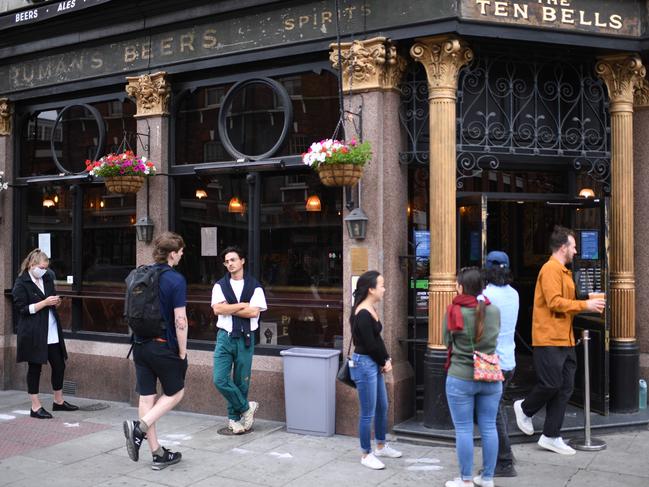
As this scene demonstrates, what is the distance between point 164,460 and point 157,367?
2.96ft

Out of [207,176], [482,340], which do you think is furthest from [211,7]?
[482,340]

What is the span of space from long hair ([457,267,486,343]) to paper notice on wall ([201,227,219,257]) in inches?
180

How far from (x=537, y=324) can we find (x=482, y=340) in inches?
66.5

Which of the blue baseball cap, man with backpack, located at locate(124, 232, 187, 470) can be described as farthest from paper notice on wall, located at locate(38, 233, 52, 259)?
the blue baseball cap

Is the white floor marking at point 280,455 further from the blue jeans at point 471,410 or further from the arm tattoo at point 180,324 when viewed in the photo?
the blue jeans at point 471,410

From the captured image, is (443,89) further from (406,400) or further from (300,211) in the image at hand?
(406,400)

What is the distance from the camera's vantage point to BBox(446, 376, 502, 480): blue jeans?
5.77 meters

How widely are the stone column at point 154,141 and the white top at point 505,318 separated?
502 cm

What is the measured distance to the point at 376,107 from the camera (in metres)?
8.16

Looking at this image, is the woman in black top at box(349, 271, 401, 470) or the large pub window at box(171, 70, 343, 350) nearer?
the woman in black top at box(349, 271, 401, 470)

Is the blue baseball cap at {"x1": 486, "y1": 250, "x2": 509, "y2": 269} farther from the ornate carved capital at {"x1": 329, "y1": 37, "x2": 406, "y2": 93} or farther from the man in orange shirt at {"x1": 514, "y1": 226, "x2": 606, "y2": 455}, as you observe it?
the ornate carved capital at {"x1": 329, "y1": 37, "x2": 406, "y2": 93}

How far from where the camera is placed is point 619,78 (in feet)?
28.3

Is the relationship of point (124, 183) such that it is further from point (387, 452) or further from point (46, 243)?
point (387, 452)

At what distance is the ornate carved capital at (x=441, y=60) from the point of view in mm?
7910
